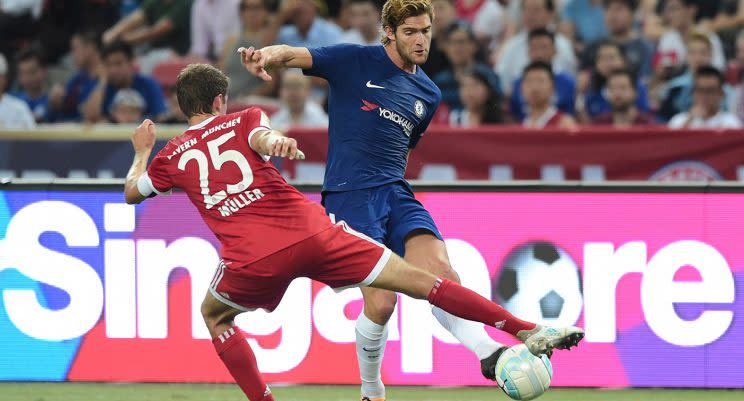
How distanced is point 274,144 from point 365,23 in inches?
287

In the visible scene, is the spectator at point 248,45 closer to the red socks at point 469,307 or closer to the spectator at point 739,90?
the spectator at point 739,90

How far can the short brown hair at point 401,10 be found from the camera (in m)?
6.35

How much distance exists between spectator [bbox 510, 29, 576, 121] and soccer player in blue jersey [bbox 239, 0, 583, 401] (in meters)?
4.85

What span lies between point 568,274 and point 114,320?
276 centimetres

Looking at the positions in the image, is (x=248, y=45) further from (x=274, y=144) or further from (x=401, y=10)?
(x=274, y=144)

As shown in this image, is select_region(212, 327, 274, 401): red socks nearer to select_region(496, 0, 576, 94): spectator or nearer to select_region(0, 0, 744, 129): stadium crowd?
select_region(0, 0, 744, 129): stadium crowd

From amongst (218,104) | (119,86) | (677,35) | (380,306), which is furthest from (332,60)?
(677,35)

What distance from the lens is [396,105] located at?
653 centimetres

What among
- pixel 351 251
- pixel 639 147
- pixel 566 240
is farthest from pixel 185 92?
pixel 639 147

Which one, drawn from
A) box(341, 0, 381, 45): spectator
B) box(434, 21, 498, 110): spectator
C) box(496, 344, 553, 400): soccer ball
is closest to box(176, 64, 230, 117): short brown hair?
box(496, 344, 553, 400): soccer ball

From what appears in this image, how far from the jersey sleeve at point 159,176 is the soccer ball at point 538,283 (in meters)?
2.43

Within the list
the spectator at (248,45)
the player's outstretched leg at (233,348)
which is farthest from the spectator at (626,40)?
the player's outstretched leg at (233,348)

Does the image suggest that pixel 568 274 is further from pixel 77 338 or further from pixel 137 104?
pixel 137 104

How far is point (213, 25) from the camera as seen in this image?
1384 cm
